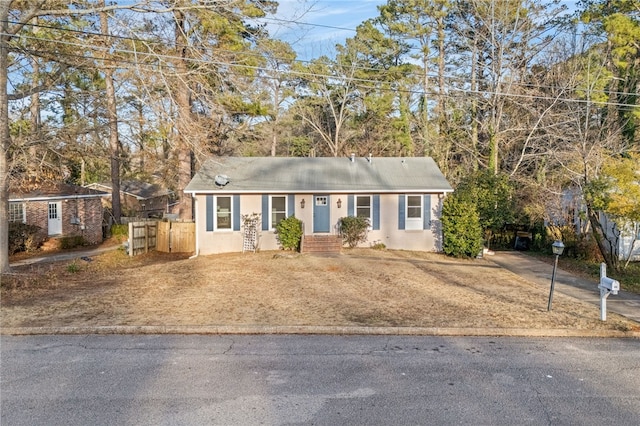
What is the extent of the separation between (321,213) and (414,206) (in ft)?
12.5

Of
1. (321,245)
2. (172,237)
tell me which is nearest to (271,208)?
(321,245)

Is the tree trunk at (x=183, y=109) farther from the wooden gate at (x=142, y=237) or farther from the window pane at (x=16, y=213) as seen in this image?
A: the window pane at (x=16, y=213)

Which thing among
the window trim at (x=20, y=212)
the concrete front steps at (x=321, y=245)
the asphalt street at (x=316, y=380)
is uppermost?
the window trim at (x=20, y=212)

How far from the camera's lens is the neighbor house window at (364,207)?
18.0m

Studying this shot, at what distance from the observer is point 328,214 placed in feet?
58.6

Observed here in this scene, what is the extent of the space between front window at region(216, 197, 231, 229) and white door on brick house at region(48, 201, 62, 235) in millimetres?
10552

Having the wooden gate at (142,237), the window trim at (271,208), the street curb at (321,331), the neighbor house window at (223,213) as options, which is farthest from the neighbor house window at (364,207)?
the street curb at (321,331)

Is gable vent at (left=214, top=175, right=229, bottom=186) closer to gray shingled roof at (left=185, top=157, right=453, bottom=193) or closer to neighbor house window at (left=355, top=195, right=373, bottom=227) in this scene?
gray shingled roof at (left=185, top=157, right=453, bottom=193)

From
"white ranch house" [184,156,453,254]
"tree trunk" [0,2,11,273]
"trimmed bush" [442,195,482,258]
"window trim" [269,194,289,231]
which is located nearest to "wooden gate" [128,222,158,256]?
"white ranch house" [184,156,453,254]

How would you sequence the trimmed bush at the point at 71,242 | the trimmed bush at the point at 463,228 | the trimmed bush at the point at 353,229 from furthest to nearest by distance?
the trimmed bush at the point at 71,242 < the trimmed bush at the point at 353,229 < the trimmed bush at the point at 463,228

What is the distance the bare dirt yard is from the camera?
24.4 feet

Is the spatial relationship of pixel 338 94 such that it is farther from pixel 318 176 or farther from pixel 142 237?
pixel 142 237

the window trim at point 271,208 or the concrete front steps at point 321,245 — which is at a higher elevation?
the window trim at point 271,208

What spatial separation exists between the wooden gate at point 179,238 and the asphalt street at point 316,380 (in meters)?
12.6
